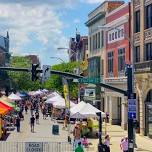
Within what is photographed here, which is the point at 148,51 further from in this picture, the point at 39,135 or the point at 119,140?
the point at 39,135

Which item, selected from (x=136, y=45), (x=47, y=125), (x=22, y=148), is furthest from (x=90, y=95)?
(x=22, y=148)

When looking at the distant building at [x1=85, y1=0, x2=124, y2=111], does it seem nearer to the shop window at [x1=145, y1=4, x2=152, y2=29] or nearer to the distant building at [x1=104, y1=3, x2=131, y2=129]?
the distant building at [x1=104, y1=3, x2=131, y2=129]

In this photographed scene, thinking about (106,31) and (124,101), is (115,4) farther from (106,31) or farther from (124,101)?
(124,101)

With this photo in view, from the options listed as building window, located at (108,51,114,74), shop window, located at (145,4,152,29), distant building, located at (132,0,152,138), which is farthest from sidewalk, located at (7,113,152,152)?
building window, located at (108,51,114,74)

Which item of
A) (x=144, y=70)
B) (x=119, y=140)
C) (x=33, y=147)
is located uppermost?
(x=144, y=70)

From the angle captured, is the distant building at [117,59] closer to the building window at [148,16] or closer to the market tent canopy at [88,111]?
the building window at [148,16]

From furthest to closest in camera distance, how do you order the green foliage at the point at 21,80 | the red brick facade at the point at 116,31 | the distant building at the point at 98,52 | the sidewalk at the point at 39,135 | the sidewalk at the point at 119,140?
the green foliage at the point at 21,80 < the distant building at the point at 98,52 < the red brick facade at the point at 116,31 < the sidewalk at the point at 39,135 < the sidewalk at the point at 119,140

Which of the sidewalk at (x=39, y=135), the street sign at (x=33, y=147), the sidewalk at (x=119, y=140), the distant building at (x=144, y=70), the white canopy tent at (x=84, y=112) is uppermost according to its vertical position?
the distant building at (x=144, y=70)

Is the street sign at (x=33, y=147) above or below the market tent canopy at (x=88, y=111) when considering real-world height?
below

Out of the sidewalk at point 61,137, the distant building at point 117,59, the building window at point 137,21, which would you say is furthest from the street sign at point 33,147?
the distant building at point 117,59

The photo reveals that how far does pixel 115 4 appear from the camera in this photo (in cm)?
5881

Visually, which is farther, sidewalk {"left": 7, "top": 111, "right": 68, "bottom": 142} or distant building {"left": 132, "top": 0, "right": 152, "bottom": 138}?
distant building {"left": 132, "top": 0, "right": 152, "bottom": 138}

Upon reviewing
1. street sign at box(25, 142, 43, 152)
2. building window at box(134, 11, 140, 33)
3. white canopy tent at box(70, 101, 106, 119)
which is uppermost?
building window at box(134, 11, 140, 33)

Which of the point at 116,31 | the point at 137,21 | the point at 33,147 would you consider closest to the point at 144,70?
the point at 137,21
